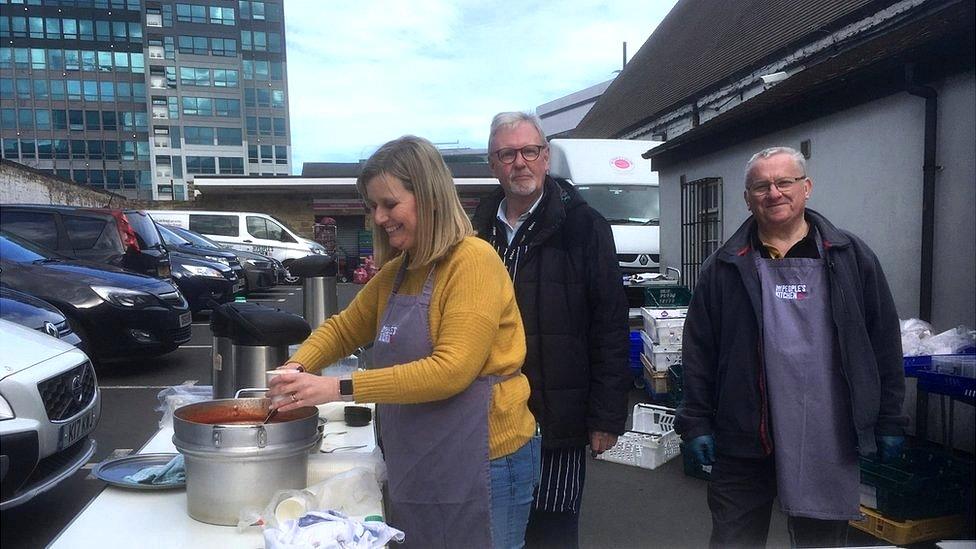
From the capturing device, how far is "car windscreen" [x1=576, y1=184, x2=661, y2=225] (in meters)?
10.9

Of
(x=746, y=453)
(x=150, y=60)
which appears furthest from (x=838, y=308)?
(x=150, y=60)

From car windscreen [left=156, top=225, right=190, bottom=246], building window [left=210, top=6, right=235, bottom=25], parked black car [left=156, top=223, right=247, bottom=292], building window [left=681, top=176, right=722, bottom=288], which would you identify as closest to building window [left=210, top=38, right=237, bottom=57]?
parked black car [left=156, top=223, right=247, bottom=292]

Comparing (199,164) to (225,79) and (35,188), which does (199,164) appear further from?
(35,188)

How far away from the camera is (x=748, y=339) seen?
2.35 metres

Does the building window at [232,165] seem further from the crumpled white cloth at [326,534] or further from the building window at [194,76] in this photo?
the crumpled white cloth at [326,534]

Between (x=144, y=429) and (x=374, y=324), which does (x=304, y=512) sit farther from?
(x=144, y=429)

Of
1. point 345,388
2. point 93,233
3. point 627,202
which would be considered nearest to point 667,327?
point 345,388

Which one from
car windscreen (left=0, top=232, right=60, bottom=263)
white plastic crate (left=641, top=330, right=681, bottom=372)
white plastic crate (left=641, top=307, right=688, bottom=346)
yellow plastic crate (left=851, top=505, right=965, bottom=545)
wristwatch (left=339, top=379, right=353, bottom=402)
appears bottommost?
yellow plastic crate (left=851, top=505, right=965, bottom=545)

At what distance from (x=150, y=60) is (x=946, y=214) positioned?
7105cm

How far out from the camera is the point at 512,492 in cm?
177

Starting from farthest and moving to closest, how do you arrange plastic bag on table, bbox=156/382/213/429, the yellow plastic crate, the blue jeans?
the yellow plastic crate
plastic bag on table, bbox=156/382/213/429
the blue jeans

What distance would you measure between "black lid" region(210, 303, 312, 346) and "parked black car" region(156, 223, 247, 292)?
966cm

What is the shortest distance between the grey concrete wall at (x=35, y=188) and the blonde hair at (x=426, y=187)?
468 inches

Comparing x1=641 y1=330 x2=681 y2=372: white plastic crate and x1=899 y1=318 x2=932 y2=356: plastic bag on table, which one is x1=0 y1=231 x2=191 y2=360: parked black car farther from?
x1=899 y1=318 x2=932 y2=356: plastic bag on table
